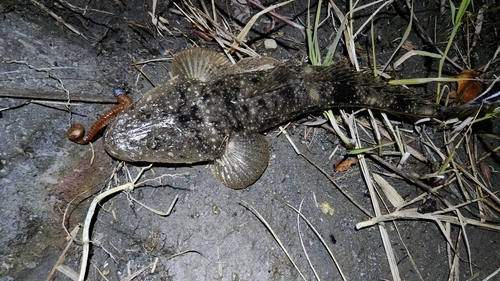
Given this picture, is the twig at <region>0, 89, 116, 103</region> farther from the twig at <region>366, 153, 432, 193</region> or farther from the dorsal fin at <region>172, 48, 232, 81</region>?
the twig at <region>366, 153, 432, 193</region>

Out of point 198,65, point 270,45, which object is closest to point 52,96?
point 198,65

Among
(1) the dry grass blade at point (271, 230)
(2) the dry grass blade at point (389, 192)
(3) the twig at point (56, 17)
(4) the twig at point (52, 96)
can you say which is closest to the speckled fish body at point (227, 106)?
(1) the dry grass blade at point (271, 230)

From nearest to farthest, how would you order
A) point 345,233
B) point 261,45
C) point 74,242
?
point 74,242, point 345,233, point 261,45

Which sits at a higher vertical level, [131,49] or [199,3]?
[199,3]

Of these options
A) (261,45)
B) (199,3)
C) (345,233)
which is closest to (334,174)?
(345,233)

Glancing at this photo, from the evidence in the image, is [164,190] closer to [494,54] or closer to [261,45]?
[261,45]

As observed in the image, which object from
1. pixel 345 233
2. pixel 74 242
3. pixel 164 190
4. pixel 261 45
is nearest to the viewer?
pixel 74 242

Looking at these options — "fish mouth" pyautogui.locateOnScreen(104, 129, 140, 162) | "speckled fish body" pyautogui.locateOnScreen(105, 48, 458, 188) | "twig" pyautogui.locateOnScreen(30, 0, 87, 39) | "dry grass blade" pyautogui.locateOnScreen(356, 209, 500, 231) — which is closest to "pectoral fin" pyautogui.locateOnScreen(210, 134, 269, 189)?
"speckled fish body" pyautogui.locateOnScreen(105, 48, 458, 188)

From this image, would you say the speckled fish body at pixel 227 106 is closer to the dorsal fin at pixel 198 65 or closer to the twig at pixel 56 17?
the dorsal fin at pixel 198 65
